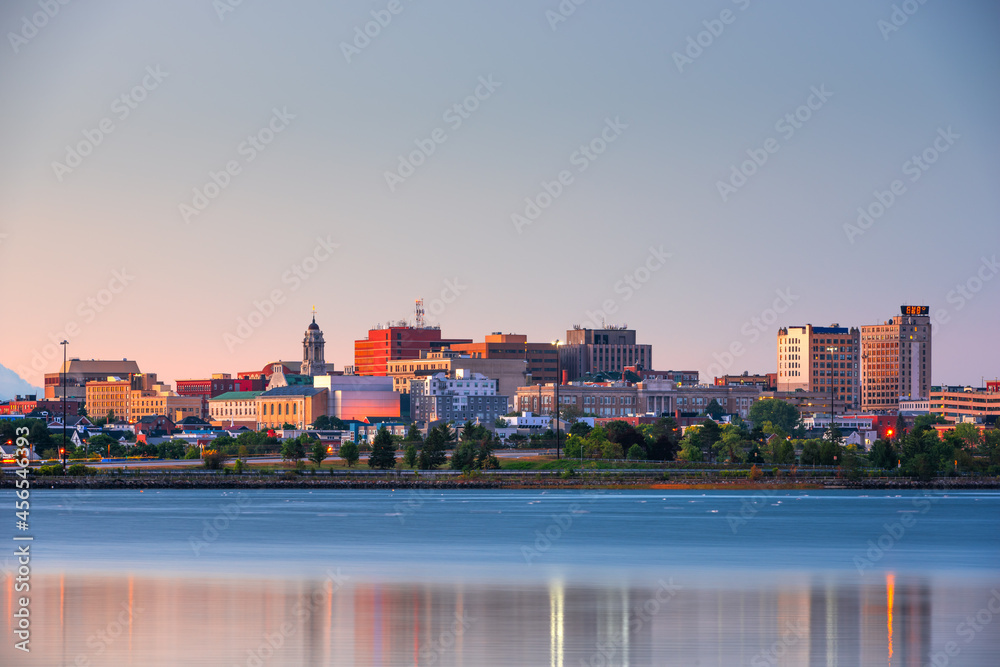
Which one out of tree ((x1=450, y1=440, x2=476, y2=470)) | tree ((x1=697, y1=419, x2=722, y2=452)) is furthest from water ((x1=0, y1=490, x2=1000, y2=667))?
tree ((x1=697, y1=419, x2=722, y2=452))

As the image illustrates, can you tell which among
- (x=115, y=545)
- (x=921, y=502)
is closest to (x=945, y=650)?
(x=115, y=545)

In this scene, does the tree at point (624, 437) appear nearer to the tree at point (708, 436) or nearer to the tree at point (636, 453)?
the tree at point (636, 453)

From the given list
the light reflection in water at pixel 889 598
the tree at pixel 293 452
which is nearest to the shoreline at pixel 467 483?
the tree at pixel 293 452

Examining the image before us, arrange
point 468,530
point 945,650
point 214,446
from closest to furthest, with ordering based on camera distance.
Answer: point 945,650 → point 468,530 → point 214,446

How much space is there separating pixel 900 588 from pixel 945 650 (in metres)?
13.4

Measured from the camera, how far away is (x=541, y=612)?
135 ft

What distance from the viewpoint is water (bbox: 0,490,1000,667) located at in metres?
34.8

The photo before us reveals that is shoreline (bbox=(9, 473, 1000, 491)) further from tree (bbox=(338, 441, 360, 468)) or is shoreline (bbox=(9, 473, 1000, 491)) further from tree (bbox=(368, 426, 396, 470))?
tree (bbox=(338, 441, 360, 468))

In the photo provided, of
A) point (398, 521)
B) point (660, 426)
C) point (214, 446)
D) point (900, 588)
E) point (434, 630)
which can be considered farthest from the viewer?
point (660, 426)

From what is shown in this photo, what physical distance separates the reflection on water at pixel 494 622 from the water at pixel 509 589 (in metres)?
0.11

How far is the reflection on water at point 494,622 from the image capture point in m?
33.9

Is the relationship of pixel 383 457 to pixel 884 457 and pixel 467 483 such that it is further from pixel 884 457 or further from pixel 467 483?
pixel 884 457

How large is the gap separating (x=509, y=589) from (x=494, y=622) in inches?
310

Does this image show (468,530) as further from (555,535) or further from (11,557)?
(11,557)
